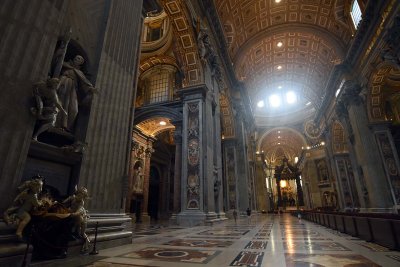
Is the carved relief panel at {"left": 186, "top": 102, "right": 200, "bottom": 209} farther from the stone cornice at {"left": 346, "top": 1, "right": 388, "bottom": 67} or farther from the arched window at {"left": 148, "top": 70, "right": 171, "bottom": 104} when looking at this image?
the stone cornice at {"left": 346, "top": 1, "right": 388, "bottom": 67}

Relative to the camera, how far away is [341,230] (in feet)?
20.1

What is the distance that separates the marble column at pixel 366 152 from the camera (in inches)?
500

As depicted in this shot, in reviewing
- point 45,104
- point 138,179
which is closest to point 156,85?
point 138,179

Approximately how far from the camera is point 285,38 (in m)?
19.3

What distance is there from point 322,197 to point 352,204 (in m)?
12.9

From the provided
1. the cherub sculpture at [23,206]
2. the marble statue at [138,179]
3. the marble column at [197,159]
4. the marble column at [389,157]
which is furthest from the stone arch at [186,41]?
the marble column at [389,157]

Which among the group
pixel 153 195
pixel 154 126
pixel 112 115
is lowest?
pixel 153 195

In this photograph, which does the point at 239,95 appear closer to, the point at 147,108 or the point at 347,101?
the point at 347,101

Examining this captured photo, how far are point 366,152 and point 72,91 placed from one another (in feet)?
54.0

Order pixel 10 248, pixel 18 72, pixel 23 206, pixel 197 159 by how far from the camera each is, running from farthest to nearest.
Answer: pixel 197 159 → pixel 18 72 → pixel 23 206 → pixel 10 248

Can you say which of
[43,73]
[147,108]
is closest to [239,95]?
[147,108]

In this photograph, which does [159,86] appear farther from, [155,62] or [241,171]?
[241,171]

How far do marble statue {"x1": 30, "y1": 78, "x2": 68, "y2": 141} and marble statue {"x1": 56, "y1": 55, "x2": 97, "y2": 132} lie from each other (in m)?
0.36

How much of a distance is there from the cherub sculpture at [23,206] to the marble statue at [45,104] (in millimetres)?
656
